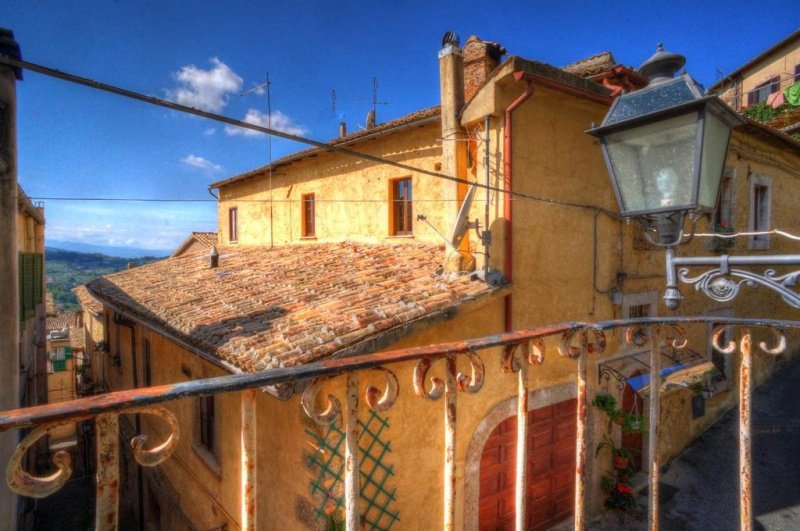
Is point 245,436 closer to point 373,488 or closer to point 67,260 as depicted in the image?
point 373,488

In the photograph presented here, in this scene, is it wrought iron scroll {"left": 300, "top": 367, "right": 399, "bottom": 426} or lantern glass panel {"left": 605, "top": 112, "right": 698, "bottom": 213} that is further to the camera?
lantern glass panel {"left": 605, "top": 112, "right": 698, "bottom": 213}

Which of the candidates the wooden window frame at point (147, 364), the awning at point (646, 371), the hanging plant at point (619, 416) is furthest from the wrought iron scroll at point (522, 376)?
the wooden window frame at point (147, 364)

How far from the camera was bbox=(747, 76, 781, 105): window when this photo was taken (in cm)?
1906

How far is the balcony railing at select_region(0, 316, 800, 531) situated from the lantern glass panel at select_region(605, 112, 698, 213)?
68 cm

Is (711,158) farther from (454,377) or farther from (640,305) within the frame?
(640,305)

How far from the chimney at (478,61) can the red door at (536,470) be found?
18.4 feet

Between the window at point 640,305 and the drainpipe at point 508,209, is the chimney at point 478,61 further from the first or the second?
the window at point 640,305

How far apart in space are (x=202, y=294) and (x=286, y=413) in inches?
158

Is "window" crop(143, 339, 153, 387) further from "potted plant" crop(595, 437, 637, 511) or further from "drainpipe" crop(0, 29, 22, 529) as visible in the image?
→ "potted plant" crop(595, 437, 637, 511)

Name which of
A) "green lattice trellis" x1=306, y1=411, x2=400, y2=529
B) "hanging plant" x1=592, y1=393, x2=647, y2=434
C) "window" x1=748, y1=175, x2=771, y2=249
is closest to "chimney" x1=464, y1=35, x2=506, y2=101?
"green lattice trellis" x1=306, y1=411, x2=400, y2=529

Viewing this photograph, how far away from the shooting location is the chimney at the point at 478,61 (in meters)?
7.14

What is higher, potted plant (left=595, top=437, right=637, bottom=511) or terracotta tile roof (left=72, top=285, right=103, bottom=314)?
terracotta tile roof (left=72, top=285, right=103, bottom=314)

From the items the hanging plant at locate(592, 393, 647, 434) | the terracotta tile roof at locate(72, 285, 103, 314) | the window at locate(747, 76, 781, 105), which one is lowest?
the hanging plant at locate(592, 393, 647, 434)

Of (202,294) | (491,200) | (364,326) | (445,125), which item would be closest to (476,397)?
(364,326)
